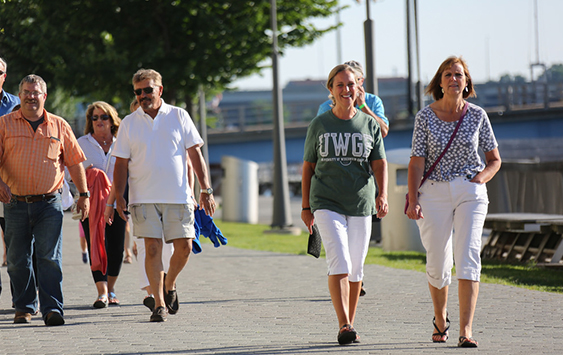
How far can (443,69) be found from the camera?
573cm

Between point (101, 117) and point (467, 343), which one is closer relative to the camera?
point (467, 343)

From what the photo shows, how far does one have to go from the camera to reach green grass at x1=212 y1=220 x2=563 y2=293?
9.02 m

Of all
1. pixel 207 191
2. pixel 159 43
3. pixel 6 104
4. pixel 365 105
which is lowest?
pixel 207 191

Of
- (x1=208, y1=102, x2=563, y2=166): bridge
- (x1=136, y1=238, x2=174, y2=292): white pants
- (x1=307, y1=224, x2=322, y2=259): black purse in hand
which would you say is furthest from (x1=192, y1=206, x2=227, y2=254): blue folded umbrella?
(x1=208, y1=102, x2=563, y2=166): bridge

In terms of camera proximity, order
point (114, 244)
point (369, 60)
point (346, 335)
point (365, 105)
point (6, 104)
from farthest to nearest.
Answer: point (369, 60) < point (114, 244) < point (6, 104) < point (365, 105) < point (346, 335)

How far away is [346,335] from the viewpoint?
18.2ft

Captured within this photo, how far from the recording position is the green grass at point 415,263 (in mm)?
9020

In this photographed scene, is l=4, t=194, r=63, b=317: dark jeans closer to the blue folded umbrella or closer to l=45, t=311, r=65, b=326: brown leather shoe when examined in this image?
l=45, t=311, r=65, b=326: brown leather shoe

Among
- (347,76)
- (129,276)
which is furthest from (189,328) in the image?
(129,276)

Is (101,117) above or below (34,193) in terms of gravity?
above

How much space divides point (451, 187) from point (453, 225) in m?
0.30

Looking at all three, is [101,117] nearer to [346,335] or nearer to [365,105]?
[365,105]

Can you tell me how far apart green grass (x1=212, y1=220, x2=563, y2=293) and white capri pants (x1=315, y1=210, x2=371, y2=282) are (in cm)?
320

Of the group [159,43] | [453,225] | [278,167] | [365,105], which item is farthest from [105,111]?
[159,43]
